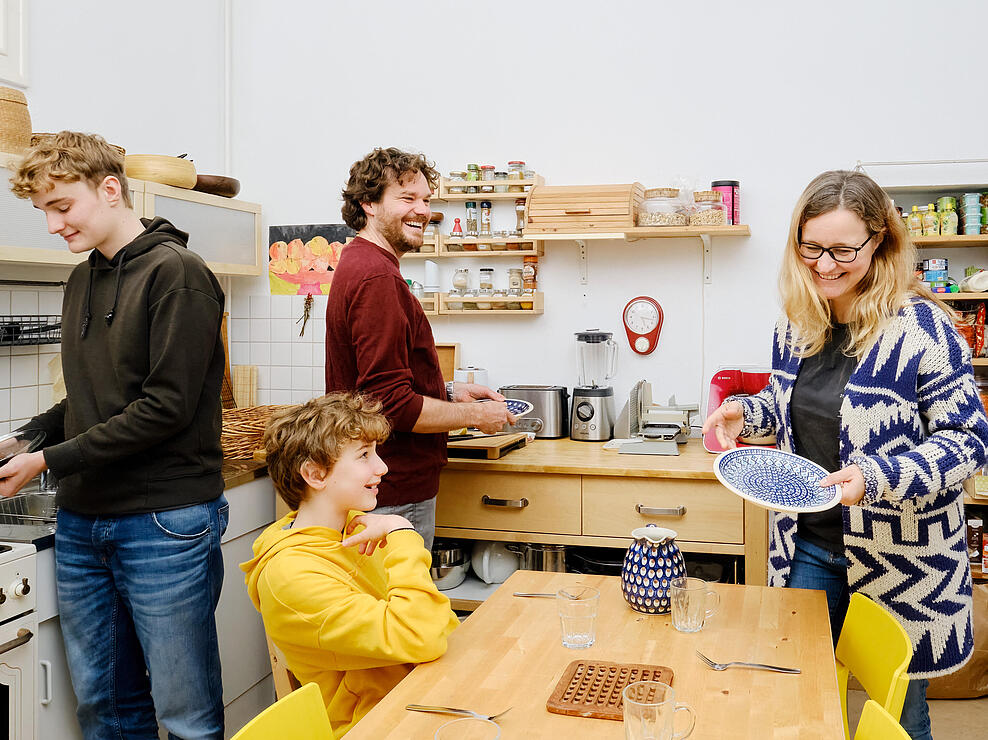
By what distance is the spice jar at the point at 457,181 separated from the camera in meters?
3.51

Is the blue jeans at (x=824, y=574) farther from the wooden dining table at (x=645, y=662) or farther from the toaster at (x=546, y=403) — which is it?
the toaster at (x=546, y=403)

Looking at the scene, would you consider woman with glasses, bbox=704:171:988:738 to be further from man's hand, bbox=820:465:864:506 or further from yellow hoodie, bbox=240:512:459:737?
yellow hoodie, bbox=240:512:459:737

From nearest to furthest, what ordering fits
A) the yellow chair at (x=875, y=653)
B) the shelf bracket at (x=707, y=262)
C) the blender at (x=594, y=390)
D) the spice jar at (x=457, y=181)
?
the yellow chair at (x=875, y=653) → the blender at (x=594, y=390) → the shelf bracket at (x=707, y=262) → the spice jar at (x=457, y=181)

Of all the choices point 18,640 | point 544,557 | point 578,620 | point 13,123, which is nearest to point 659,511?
point 544,557

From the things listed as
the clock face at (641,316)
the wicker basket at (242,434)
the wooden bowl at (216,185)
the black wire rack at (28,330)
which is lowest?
the wicker basket at (242,434)

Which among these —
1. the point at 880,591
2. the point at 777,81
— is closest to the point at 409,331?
the point at 880,591

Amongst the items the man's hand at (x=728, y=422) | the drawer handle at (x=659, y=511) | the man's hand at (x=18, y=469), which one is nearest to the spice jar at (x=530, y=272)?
the drawer handle at (x=659, y=511)

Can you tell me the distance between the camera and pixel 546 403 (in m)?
3.36

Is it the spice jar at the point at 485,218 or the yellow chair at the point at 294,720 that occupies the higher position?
the spice jar at the point at 485,218

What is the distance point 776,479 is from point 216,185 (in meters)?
2.48

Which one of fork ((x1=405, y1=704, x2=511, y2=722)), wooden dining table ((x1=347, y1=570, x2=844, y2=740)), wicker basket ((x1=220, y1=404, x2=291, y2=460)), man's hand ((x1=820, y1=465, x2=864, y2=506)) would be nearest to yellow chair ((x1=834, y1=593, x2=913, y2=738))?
wooden dining table ((x1=347, y1=570, x2=844, y2=740))

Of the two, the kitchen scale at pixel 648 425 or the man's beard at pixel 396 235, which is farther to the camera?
the kitchen scale at pixel 648 425

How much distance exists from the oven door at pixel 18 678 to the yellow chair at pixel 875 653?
157 centimetres

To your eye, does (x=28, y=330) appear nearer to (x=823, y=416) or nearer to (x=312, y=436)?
(x=312, y=436)
